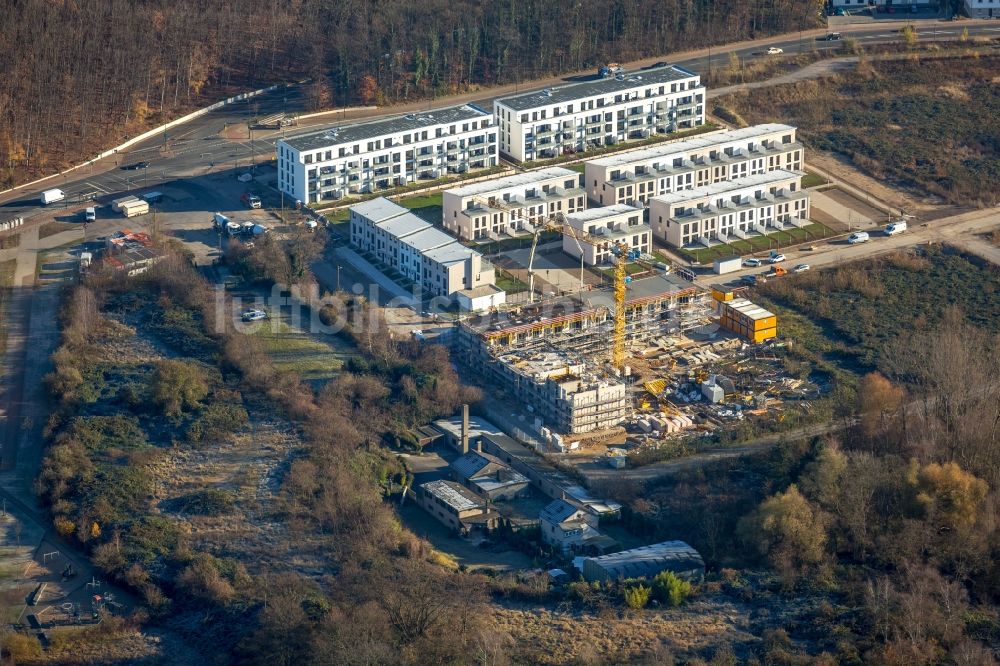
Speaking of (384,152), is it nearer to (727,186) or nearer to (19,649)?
(727,186)

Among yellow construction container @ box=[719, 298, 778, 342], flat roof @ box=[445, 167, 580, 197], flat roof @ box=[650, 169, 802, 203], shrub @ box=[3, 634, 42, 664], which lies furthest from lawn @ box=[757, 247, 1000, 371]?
shrub @ box=[3, 634, 42, 664]

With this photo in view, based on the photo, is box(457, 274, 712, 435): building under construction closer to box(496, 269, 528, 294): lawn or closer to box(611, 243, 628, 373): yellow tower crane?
box(611, 243, 628, 373): yellow tower crane

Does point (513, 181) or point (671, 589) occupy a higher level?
point (513, 181)

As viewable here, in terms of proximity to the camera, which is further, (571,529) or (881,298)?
(881,298)

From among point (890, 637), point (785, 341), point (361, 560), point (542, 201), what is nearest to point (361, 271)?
point (542, 201)

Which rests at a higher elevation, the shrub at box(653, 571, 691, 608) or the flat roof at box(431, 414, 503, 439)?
the shrub at box(653, 571, 691, 608)

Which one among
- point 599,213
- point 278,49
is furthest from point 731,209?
point 278,49

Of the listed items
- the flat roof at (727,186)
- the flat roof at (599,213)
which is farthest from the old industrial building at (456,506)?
the flat roof at (727,186)

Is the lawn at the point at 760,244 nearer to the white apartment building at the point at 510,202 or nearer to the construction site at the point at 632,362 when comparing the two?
the construction site at the point at 632,362
